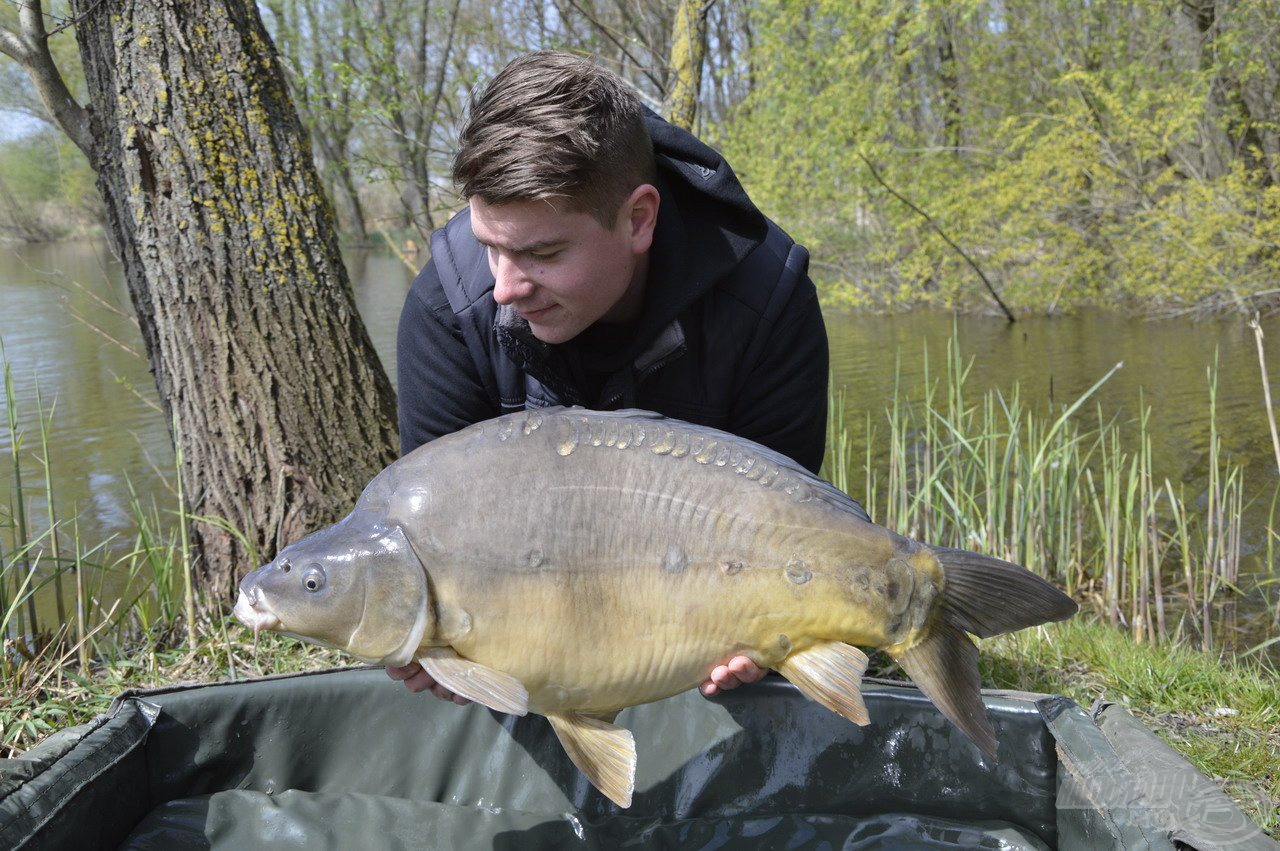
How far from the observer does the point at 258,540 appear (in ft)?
8.29

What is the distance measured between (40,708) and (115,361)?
670 cm

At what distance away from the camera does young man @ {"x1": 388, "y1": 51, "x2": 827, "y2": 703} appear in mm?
1363

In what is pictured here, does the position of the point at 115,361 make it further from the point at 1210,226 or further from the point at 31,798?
the point at 1210,226

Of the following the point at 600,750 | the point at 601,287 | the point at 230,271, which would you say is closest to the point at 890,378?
the point at 230,271

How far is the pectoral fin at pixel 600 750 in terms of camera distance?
4.45 feet

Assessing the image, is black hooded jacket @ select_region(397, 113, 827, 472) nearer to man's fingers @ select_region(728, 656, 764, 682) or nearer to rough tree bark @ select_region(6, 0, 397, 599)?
man's fingers @ select_region(728, 656, 764, 682)

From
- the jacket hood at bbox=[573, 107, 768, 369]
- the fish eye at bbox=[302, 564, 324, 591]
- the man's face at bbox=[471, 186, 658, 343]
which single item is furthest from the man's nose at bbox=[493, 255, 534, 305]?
the fish eye at bbox=[302, 564, 324, 591]

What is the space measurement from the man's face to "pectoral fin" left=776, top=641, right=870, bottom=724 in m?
0.56

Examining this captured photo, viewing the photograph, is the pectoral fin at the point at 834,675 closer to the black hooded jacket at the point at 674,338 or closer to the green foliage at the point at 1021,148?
the black hooded jacket at the point at 674,338

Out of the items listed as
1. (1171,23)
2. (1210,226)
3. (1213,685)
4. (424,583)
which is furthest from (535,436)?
(1171,23)

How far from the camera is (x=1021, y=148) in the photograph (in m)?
9.52

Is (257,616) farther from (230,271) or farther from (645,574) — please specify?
(230,271)

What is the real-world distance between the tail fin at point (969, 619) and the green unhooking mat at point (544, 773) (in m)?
0.46

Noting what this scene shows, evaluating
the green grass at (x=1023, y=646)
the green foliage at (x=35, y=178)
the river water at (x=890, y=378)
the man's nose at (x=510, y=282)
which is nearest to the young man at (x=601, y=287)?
the man's nose at (x=510, y=282)
